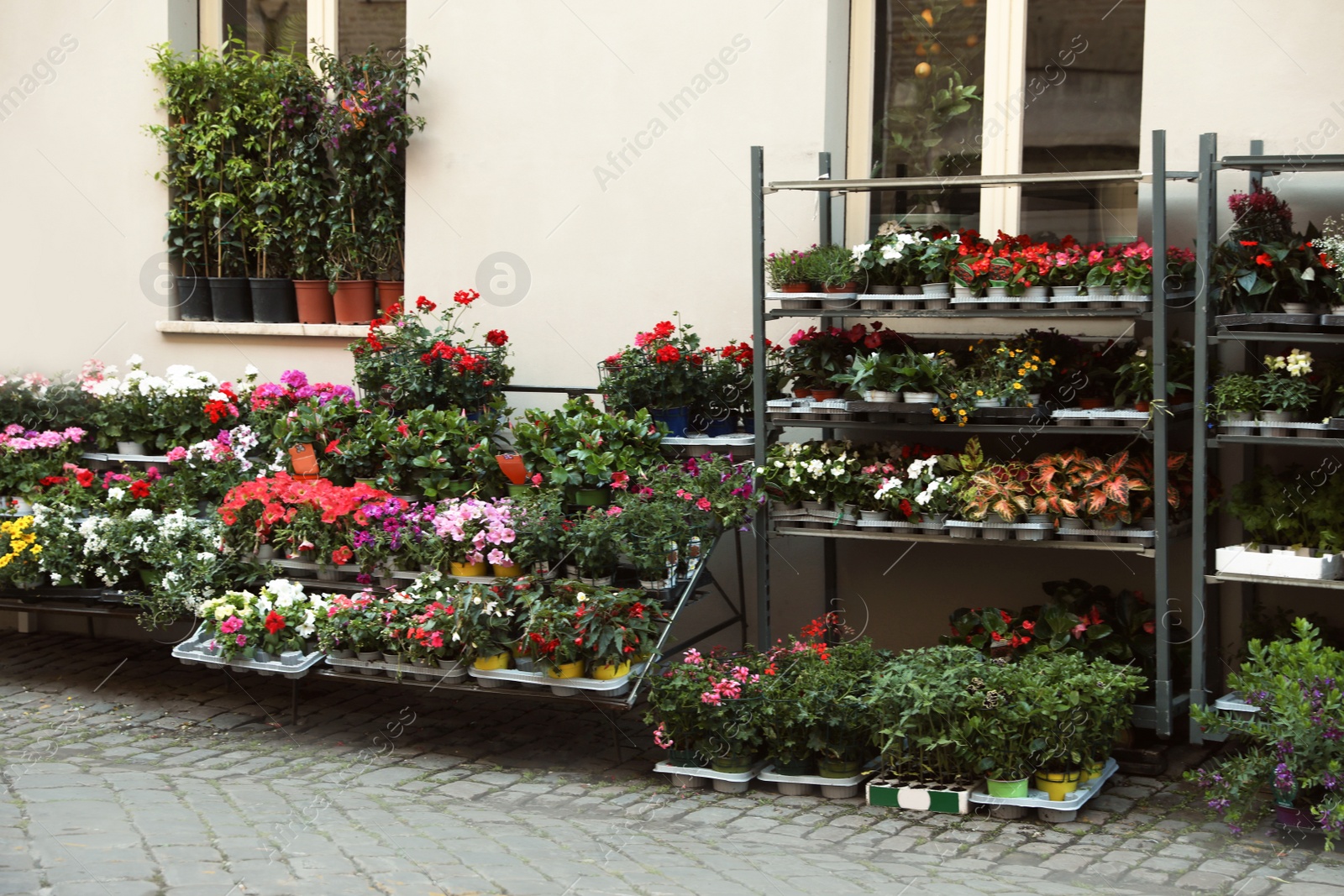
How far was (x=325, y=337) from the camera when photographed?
316 inches

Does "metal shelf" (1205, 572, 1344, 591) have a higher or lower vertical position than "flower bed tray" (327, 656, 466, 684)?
higher

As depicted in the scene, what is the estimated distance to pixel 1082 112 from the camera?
646 centimetres

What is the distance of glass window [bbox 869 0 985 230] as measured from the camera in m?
6.70

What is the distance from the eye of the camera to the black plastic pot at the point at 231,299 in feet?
27.3

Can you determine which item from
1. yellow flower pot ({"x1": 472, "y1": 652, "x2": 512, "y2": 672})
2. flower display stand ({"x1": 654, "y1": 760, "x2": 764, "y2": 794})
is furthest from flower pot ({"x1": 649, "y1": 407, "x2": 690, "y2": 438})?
flower display stand ({"x1": 654, "y1": 760, "x2": 764, "y2": 794})

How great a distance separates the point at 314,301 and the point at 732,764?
414cm

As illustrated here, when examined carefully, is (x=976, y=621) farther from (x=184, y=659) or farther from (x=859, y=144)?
(x=184, y=659)

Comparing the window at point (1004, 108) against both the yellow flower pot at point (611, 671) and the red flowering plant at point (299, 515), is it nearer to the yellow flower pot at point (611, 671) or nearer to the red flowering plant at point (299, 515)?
the yellow flower pot at point (611, 671)

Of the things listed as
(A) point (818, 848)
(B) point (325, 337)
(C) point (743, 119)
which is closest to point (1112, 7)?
(C) point (743, 119)

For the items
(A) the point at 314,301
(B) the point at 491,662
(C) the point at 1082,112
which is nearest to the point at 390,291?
(A) the point at 314,301

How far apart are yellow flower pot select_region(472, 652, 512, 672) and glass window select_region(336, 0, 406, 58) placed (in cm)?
394

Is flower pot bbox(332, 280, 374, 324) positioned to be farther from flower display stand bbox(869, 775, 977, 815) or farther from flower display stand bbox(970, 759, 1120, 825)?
flower display stand bbox(970, 759, 1120, 825)

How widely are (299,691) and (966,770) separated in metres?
3.51

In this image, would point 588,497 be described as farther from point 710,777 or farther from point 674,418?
point 710,777
